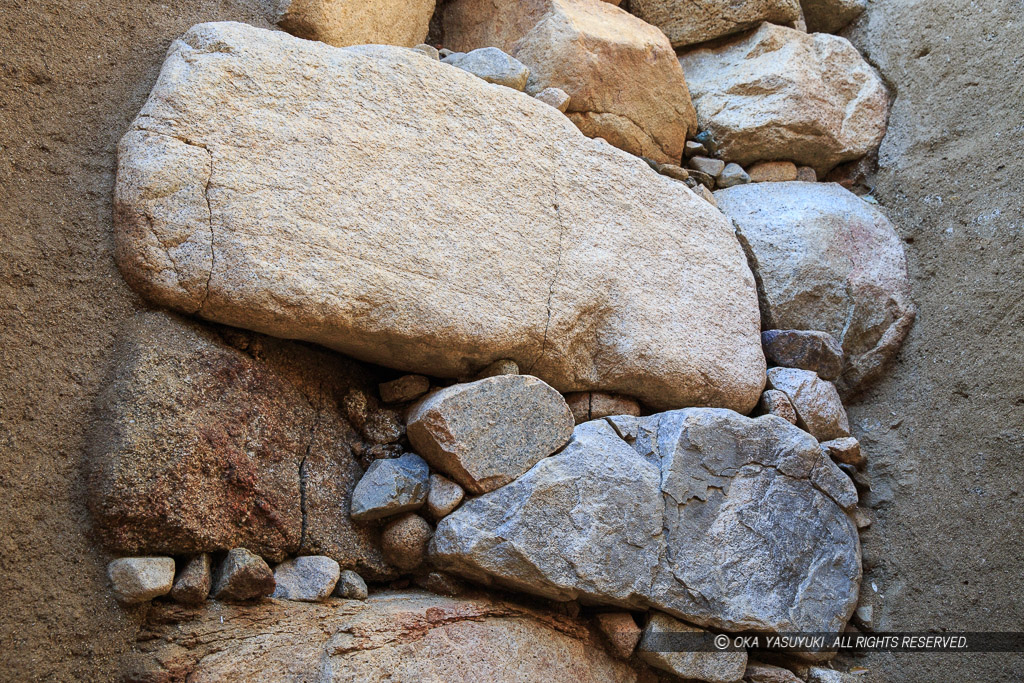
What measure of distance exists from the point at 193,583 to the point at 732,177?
2279 millimetres

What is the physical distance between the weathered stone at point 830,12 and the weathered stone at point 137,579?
3.22 meters

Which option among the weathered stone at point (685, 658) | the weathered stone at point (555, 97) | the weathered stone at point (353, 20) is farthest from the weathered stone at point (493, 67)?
the weathered stone at point (685, 658)

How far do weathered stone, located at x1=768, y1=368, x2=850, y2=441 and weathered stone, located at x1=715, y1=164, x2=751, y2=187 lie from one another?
0.84 metres

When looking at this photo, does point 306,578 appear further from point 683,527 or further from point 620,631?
point 683,527

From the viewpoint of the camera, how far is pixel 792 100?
282 cm

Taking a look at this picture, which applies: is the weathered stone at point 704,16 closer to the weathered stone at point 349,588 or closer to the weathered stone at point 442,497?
the weathered stone at point 442,497

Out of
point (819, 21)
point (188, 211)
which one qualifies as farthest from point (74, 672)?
point (819, 21)

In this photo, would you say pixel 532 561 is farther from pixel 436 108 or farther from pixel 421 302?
pixel 436 108

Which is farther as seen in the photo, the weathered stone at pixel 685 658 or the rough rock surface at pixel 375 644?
the weathered stone at pixel 685 658

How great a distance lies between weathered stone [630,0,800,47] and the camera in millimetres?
3004

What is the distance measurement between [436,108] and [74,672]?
1.43 m

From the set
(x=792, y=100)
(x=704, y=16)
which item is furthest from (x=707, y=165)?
(x=704, y=16)

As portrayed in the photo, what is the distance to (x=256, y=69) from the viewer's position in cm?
169

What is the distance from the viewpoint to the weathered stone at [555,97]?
7.80 ft
